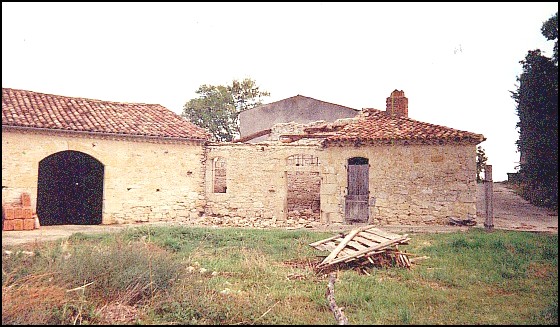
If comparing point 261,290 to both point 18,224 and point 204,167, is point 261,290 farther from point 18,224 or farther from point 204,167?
→ point 204,167

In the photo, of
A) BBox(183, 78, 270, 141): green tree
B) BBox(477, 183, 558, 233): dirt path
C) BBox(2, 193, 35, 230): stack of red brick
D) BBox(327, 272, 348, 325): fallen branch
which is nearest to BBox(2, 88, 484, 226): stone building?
BBox(2, 193, 35, 230): stack of red brick

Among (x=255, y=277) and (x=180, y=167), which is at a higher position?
(x=180, y=167)

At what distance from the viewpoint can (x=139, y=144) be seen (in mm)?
15000

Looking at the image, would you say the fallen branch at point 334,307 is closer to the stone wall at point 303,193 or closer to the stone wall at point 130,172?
the stone wall at point 130,172

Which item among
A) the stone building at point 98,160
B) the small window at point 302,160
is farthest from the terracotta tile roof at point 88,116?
the small window at point 302,160

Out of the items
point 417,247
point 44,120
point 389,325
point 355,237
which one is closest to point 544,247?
point 417,247

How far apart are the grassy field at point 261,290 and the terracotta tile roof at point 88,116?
26.2 ft

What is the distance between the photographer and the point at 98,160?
563 inches

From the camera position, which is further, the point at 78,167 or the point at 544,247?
the point at 78,167

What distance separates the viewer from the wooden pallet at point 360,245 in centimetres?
738

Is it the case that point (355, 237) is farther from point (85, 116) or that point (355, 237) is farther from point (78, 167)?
point (78, 167)

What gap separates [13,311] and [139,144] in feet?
36.9

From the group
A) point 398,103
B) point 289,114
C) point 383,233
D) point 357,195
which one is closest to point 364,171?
point 357,195

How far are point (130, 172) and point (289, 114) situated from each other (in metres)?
10.1
